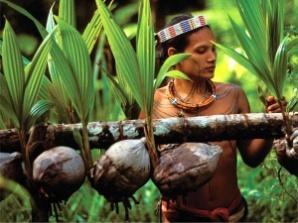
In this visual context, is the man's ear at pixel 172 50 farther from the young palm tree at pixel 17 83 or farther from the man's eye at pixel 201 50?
the young palm tree at pixel 17 83

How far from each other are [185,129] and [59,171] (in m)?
0.23

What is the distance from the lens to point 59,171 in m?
0.99

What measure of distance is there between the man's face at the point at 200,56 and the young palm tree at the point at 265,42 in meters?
0.09

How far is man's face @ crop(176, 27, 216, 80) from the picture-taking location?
1147 millimetres

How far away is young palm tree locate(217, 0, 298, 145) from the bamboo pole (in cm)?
4

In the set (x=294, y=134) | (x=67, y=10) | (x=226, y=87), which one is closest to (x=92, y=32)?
(x=67, y=10)

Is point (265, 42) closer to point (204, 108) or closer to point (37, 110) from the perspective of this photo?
point (204, 108)

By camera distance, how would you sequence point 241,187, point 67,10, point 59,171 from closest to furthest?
point 59,171 → point 67,10 → point 241,187

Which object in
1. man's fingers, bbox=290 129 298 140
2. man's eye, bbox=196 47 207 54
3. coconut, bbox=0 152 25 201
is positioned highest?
man's eye, bbox=196 47 207 54

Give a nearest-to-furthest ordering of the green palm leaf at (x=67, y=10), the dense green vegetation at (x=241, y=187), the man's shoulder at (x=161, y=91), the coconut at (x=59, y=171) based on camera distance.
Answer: the coconut at (x=59, y=171) < the green palm leaf at (x=67, y=10) < the man's shoulder at (x=161, y=91) < the dense green vegetation at (x=241, y=187)

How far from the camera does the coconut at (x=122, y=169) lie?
3.26 ft

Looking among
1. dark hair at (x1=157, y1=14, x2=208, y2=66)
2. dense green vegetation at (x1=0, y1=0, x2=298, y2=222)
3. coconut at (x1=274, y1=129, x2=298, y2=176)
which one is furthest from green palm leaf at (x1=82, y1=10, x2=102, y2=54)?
dense green vegetation at (x1=0, y1=0, x2=298, y2=222)

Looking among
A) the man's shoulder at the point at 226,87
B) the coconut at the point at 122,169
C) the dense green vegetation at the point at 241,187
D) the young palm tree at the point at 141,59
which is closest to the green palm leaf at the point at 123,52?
the young palm tree at the point at 141,59

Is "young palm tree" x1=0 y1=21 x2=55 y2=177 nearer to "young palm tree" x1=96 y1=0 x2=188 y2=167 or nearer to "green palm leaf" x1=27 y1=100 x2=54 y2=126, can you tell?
"green palm leaf" x1=27 y1=100 x2=54 y2=126
